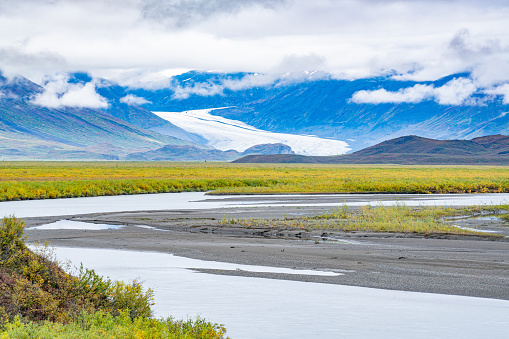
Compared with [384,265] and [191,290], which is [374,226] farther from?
[191,290]

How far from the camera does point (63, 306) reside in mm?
11852

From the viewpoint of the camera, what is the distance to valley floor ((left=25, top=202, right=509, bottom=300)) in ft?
54.2

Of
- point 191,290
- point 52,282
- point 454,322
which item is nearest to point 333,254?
point 191,290

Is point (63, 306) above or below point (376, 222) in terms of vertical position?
below

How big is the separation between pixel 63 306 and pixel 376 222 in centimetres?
1810

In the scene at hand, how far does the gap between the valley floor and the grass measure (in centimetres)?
93

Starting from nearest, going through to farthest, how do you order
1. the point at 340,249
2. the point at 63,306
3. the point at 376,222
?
the point at 63,306 < the point at 340,249 < the point at 376,222

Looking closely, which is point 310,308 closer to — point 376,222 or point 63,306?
point 63,306

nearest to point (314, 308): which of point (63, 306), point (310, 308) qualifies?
point (310, 308)

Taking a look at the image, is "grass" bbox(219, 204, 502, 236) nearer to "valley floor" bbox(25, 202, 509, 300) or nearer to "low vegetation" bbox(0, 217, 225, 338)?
"valley floor" bbox(25, 202, 509, 300)

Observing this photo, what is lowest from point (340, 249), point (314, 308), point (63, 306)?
point (314, 308)

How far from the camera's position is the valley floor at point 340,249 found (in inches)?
Answer: 651

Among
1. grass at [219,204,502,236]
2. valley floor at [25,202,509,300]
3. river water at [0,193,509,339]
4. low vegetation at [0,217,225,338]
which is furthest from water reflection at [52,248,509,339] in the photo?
grass at [219,204,502,236]

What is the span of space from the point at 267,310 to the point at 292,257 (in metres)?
6.27
